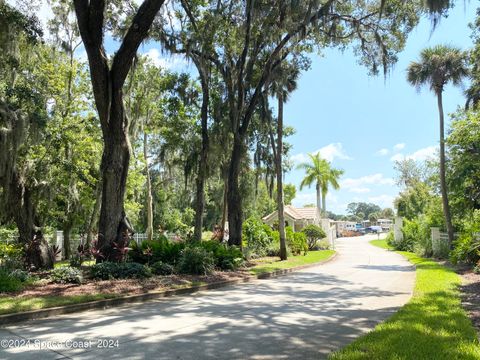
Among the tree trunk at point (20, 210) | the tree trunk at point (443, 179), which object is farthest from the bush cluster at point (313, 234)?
the tree trunk at point (20, 210)

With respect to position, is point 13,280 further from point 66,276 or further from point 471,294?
point 471,294

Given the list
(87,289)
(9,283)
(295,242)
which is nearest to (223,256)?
(87,289)

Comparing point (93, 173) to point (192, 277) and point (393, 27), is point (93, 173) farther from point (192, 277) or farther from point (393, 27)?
point (393, 27)

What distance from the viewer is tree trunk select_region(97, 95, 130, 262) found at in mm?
12606

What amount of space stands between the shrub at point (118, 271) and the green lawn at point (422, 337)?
24.1 ft

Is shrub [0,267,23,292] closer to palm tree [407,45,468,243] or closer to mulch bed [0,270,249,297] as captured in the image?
mulch bed [0,270,249,297]

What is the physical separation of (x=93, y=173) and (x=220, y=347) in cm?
2090

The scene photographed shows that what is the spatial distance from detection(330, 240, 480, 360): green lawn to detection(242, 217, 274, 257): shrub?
15.0 m

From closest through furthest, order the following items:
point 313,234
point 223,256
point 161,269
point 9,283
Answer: point 9,283
point 161,269
point 223,256
point 313,234

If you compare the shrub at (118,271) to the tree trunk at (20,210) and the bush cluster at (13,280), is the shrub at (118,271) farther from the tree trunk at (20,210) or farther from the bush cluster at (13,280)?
the tree trunk at (20,210)

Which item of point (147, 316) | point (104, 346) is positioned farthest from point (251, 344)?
point (147, 316)

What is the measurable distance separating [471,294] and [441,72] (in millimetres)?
18067

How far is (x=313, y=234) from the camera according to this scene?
32156mm

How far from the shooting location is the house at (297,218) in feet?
135
